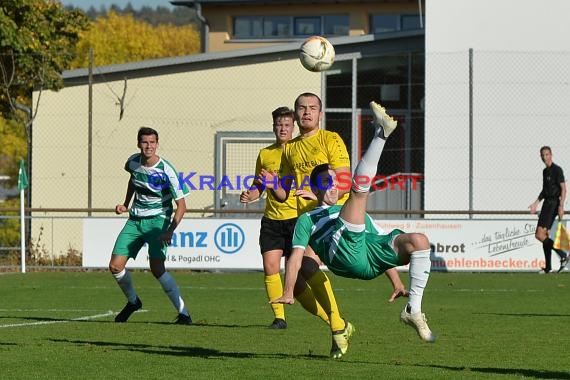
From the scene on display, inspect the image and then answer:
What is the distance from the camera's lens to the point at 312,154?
36.2 ft

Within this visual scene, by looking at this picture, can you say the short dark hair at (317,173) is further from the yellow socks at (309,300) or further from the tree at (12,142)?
the tree at (12,142)

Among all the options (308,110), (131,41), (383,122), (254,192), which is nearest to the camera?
(383,122)

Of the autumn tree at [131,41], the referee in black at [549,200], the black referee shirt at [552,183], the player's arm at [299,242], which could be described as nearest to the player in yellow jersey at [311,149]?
the player's arm at [299,242]

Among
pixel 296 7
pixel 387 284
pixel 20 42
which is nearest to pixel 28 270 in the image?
pixel 20 42

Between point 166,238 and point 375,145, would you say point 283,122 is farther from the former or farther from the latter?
point 375,145

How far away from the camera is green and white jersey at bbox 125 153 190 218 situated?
13.4 meters

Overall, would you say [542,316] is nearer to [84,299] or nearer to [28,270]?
[84,299]

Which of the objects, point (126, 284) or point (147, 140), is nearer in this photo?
point (147, 140)

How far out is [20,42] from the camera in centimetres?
2625

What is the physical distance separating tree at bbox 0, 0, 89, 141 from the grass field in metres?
7.92

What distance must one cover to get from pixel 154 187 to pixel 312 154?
2.94 m

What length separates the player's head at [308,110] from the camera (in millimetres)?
10547

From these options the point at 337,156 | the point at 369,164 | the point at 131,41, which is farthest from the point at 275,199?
the point at 131,41

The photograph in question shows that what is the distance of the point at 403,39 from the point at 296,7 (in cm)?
1842
